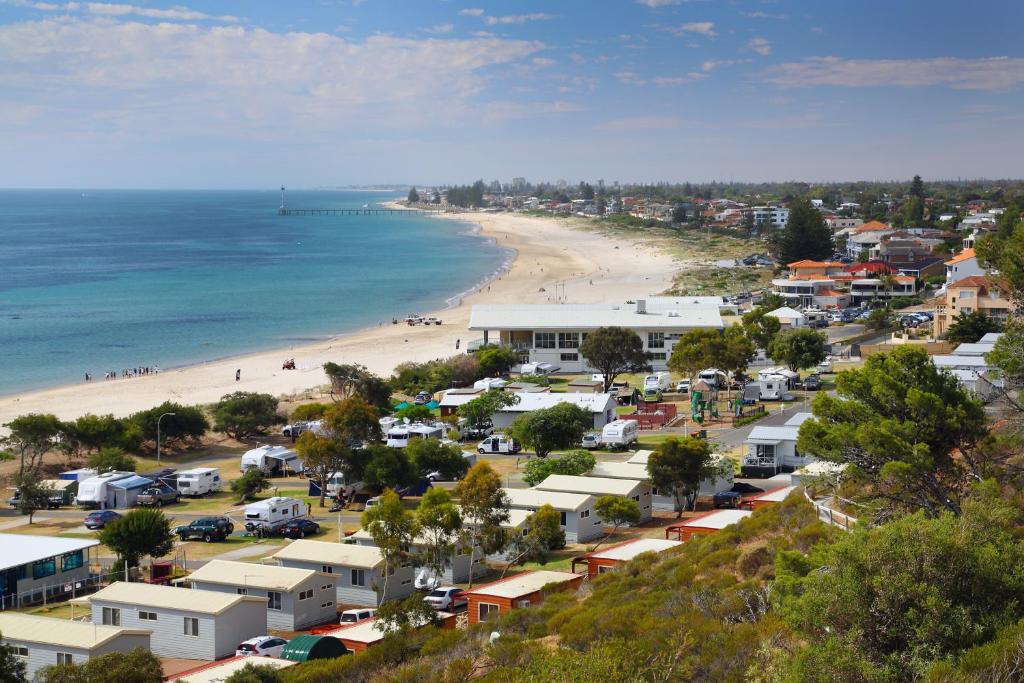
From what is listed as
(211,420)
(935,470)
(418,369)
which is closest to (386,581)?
(935,470)

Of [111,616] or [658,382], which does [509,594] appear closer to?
[111,616]

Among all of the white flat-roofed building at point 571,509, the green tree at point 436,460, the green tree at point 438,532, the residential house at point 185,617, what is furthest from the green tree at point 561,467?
the residential house at point 185,617

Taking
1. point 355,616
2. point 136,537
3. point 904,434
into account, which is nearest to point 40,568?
point 136,537

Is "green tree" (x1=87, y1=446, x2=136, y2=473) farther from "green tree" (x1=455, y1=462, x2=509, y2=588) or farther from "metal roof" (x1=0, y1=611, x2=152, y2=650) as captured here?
"metal roof" (x1=0, y1=611, x2=152, y2=650)

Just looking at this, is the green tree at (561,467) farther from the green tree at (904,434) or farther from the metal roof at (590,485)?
the green tree at (904,434)

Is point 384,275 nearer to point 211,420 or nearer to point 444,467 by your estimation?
point 211,420

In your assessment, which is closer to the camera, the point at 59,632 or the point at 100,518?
the point at 59,632
